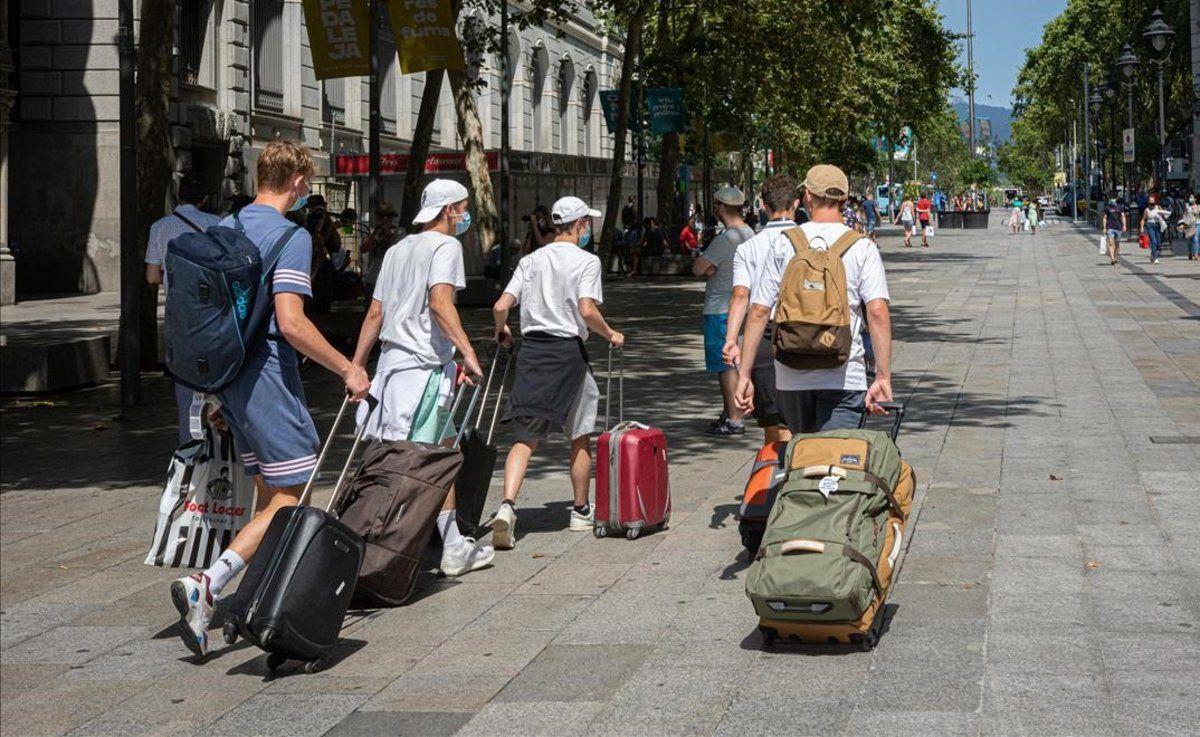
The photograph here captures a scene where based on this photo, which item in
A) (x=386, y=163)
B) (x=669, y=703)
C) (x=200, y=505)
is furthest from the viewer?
(x=386, y=163)

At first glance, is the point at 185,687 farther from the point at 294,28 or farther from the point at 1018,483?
the point at 294,28

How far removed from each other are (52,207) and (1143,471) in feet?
77.9

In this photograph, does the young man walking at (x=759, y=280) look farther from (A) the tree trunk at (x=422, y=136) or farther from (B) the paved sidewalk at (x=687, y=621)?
(A) the tree trunk at (x=422, y=136)

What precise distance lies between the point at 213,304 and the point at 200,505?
912 millimetres

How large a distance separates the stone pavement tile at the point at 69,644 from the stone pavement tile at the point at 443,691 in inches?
53.3

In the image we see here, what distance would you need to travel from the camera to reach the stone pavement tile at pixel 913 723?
503 cm

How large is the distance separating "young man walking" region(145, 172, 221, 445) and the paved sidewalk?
2.67ft

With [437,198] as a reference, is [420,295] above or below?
below

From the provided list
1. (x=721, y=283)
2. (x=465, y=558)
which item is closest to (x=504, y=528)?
(x=465, y=558)

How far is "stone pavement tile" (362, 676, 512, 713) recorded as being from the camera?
18.2 feet

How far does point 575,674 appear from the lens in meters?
5.88

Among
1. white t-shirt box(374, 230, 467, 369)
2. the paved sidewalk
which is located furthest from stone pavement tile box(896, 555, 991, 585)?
white t-shirt box(374, 230, 467, 369)

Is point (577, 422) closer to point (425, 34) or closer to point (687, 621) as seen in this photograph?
point (687, 621)

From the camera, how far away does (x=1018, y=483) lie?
9.60 m
